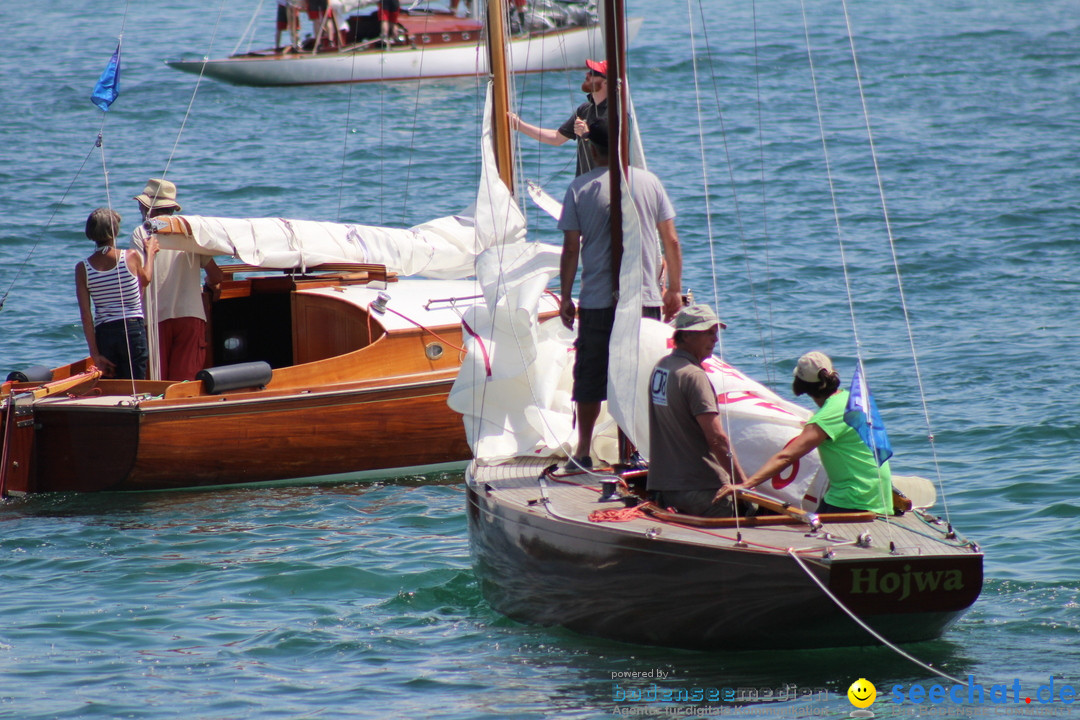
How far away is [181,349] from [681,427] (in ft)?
15.5

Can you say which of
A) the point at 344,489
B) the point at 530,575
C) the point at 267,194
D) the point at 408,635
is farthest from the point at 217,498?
the point at 267,194

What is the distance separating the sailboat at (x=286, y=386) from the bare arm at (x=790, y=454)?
8.61ft

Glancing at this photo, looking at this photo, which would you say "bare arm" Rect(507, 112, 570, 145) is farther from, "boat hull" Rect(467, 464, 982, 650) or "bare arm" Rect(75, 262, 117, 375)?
"boat hull" Rect(467, 464, 982, 650)

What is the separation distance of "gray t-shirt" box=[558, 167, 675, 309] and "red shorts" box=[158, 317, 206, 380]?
3.81 m

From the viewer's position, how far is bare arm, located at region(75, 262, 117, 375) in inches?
356

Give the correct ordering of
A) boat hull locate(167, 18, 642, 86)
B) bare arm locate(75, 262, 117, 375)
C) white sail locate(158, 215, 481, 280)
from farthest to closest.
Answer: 1. boat hull locate(167, 18, 642, 86)
2. white sail locate(158, 215, 481, 280)
3. bare arm locate(75, 262, 117, 375)

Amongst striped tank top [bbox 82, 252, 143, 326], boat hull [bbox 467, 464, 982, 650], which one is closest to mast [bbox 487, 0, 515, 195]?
striped tank top [bbox 82, 252, 143, 326]

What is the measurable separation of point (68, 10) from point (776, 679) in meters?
43.2

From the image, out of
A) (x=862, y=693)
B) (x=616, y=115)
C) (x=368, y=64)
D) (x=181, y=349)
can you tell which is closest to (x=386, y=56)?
(x=368, y=64)

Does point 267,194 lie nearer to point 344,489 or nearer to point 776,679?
point 344,489

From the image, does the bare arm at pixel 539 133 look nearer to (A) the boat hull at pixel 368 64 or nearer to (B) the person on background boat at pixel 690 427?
(B) the person on background boat at pixel 690 427

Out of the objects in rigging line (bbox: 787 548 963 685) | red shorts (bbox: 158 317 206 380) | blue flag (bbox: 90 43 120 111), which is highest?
blue flag (bbox: 90 43 120 111)

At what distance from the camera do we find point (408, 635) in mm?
6820

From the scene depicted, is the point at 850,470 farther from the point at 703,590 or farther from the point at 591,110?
the point at 591,110
